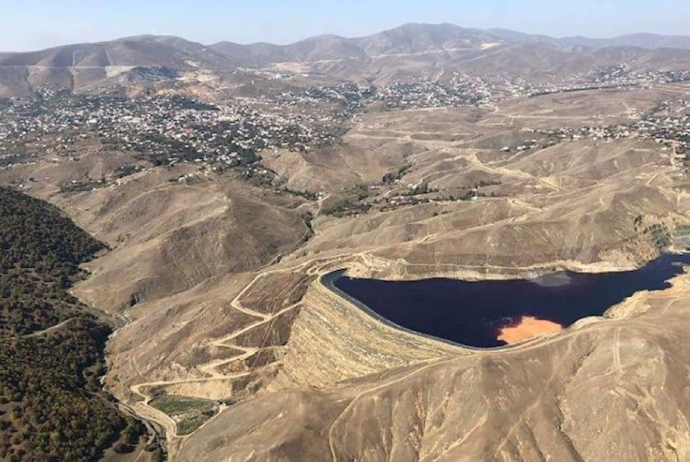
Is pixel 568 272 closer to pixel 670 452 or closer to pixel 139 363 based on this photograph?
pixel 670 452

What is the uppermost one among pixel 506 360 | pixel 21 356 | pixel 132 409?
pixel 506 360

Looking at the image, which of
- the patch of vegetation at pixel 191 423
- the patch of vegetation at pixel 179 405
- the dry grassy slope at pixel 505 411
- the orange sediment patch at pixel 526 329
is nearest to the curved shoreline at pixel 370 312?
the dry grassy slope at pixel 505 411

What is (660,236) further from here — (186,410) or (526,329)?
(186,410)

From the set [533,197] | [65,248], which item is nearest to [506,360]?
[533,197]

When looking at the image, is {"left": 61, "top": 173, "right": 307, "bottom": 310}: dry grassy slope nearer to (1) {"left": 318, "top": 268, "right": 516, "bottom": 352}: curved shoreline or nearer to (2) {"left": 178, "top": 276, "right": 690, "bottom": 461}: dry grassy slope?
(1) {"left": 318, "top": 268, "right": 516, "bottom": 352}: curved shoreline

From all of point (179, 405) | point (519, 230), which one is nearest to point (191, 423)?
point (179, 405)

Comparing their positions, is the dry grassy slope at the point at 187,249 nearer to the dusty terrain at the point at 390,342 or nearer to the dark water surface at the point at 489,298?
the dusty terrain at the point at 390,342
